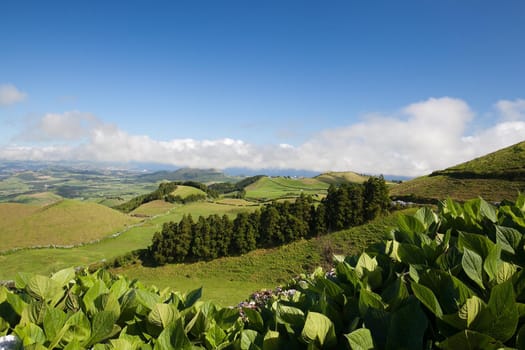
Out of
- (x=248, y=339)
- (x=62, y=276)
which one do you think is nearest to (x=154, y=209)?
(x=62, y=276)

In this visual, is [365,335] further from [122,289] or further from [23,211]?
[23,211]

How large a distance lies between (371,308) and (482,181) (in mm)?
70746

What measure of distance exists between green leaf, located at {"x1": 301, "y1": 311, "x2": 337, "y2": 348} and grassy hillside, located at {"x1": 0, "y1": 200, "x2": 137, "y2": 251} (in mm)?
70932

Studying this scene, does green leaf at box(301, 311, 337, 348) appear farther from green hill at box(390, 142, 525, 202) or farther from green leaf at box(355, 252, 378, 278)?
green hill at box(390, 142, 525, 202)

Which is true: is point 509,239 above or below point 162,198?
above

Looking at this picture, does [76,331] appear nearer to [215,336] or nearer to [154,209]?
[215,336]

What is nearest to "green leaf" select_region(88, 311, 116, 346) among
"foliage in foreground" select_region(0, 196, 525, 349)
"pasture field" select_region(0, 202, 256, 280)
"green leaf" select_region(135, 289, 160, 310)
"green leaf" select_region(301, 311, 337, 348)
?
"foliage in foreground" select_region(0, 196, 525, 349)

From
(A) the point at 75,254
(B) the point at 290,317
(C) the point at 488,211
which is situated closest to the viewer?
(B) the point at 290,317

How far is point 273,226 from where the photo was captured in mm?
40375

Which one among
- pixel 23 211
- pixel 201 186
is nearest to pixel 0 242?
pixel 23 211

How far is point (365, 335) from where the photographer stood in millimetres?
1312

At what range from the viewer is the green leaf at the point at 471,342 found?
1.20m

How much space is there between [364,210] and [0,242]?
217 feet

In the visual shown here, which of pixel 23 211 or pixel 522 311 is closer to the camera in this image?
pixel 522 311
